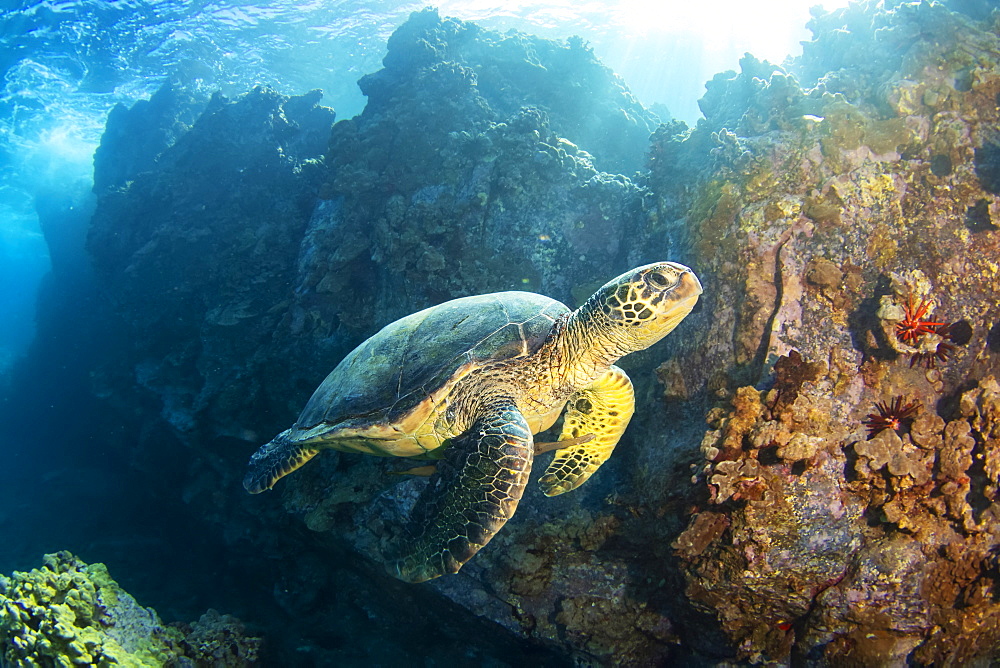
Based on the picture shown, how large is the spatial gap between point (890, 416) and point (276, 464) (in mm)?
5065

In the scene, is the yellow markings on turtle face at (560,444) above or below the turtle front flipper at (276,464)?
above

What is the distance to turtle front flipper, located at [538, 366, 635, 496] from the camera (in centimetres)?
362

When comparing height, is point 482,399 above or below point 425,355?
below

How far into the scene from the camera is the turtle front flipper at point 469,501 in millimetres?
2539

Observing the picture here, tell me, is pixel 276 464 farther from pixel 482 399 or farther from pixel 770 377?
pixel 770 377

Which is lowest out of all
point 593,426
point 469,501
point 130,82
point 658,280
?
point 593,426

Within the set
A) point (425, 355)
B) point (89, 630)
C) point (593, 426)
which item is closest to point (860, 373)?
point (593, 426)

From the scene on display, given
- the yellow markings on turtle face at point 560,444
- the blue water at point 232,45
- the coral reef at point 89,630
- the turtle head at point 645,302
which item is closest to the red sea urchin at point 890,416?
the turtle head at point 645,302

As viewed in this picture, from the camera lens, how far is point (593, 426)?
376 cm

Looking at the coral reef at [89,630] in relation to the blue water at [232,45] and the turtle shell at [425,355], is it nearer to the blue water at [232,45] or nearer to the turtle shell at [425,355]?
the turtle shell at [425,355]

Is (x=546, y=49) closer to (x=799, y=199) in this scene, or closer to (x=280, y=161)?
(x=280, y=161)

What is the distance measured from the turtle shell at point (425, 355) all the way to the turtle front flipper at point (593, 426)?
780mm

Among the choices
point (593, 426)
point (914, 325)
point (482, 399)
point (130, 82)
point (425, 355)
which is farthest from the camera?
point (130, 82)

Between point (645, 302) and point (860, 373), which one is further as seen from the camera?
point (860, 373)
